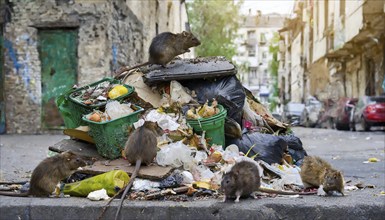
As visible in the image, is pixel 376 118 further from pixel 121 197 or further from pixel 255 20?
pixel 255 20

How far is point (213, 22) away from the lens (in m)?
→ 41.2

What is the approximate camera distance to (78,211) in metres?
4.42

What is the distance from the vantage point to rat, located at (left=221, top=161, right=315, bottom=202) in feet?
14.5

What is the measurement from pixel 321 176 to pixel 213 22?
3693 centimetres

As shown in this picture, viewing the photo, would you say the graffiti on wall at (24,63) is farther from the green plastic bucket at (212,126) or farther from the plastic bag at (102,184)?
the plastic bag at (102,184)

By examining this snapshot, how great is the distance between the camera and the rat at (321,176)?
4773 millimetres

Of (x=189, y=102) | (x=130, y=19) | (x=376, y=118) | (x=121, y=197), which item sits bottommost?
(x=376, y=118)

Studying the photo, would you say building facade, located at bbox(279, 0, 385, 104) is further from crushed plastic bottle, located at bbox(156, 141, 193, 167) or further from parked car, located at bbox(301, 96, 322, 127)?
crushed plastic bottle, located at bbox(156, 141, 193, 167)

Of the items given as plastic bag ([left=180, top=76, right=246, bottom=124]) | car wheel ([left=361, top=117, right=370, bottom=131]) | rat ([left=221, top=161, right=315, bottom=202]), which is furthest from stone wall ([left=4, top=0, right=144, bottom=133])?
rat ([left=221, top=161, right=315, bottom=202])

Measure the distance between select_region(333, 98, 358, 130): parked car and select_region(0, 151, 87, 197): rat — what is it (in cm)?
1969

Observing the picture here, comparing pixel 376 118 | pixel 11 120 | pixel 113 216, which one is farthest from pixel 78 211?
pixel 376 118

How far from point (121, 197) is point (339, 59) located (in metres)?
30.8

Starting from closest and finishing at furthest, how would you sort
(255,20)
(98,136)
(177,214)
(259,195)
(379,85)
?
(177,214), (259,195), (98,136), (379,85), (255,20)

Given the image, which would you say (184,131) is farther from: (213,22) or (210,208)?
(213,22)
